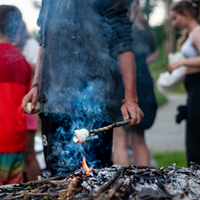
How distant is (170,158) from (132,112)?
3.06 metres

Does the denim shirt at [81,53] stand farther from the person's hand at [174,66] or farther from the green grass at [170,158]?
the green grass at [170,158]

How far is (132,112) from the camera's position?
1.97 m

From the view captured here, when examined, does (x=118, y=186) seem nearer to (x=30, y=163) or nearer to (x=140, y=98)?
(x=140, y=98)

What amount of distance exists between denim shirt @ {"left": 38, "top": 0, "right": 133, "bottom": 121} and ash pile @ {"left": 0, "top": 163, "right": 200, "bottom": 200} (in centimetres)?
56

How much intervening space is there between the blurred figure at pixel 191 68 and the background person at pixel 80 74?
4.08 ft

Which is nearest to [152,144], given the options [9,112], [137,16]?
[137,16]

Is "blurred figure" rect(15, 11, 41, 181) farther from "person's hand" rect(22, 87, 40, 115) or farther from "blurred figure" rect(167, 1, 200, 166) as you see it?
"blurred figure" rect(167, 1, 200, 166)

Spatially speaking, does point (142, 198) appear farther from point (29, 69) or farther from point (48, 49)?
point (29, 69)

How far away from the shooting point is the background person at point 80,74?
209 cm

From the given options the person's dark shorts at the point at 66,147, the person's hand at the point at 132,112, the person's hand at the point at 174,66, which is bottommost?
the person's dark shorts at the point at 66,147

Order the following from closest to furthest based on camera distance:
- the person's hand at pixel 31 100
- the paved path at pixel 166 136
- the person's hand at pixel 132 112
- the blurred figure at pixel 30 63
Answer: the person's hand at pixel 132 112
the person's hand at pixel 31 100
the blurred figure at pixel 30 63
the paved path at pixel 166 136

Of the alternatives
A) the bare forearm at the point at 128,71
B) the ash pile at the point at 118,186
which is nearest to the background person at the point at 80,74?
the bare forearm at the point at 128,71

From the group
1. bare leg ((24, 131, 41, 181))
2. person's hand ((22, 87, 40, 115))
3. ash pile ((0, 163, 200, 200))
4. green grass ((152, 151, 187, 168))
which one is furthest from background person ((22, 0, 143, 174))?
green grass ((152, 151, 187, 168))

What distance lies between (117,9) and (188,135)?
1.80 m
